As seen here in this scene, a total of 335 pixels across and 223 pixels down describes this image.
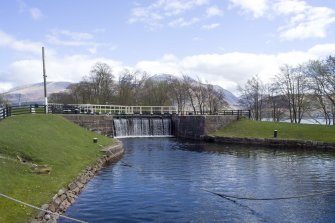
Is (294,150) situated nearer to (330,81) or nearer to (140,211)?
(330,81)

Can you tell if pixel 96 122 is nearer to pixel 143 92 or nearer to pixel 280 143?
pixel 280 143

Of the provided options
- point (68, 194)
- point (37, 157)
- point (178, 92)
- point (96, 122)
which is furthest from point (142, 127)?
point (68, 194)

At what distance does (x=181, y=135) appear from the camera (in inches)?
2338

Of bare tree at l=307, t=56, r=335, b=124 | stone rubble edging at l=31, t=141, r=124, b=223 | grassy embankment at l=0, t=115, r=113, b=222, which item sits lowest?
stone rubble edging at l=31, t=141, r=124, b=223

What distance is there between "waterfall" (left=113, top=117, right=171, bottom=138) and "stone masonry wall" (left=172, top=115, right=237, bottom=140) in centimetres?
188

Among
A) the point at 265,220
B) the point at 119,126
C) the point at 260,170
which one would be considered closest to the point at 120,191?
the point at 265,220

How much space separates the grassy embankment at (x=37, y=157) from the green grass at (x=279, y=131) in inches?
881

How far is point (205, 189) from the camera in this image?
21453 millimetres

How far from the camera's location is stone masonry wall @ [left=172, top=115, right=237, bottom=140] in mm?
56156

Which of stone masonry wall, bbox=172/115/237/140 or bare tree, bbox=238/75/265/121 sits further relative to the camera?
bare tree, bbox=238/75/265/121

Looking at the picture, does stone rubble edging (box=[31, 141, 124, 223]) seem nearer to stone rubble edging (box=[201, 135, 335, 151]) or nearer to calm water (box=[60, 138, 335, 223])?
calm water (box=[60, 138, 335, 223])

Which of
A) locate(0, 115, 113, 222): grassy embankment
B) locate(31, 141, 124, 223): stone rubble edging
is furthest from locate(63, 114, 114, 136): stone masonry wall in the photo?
locate(31, 141, 124, 223): stone rubble edging

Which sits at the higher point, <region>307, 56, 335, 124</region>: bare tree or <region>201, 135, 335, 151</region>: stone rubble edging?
<region>307, 56, 335, 124</region>: bare tree

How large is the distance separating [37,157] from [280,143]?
31.7 m
